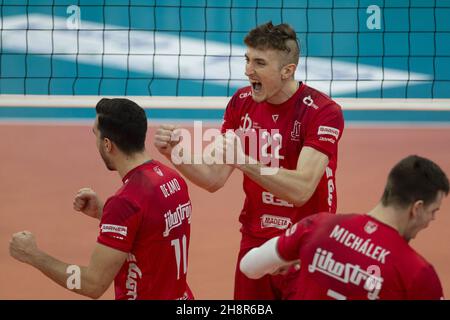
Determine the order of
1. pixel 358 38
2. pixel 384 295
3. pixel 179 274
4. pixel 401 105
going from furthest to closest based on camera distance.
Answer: pixel 358 38
pixel 401 105
pixel 179 274
pixel 384 295

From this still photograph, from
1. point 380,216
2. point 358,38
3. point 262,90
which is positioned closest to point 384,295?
point 380,216

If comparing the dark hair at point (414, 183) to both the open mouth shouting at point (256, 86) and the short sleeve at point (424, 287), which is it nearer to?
the short sleeve at point (424, 287)

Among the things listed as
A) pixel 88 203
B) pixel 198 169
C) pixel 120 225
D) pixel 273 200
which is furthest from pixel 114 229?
pixel 273 200

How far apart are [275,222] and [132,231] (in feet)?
3.76

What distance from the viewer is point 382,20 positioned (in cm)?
1322

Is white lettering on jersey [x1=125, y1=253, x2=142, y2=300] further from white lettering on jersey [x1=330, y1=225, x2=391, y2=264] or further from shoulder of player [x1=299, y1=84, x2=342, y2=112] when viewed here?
shoulder of player [x1=299, y1=84, x2=342, y2=112]

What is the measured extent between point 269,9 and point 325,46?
→ 1.00m

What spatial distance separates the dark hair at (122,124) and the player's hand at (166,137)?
0.28 feet

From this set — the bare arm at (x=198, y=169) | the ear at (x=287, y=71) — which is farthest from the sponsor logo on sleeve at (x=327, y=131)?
the bare arm at (x=198, y=169)

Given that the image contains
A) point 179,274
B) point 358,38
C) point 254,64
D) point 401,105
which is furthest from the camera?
point 358,38

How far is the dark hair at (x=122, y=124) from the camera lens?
16.1ft

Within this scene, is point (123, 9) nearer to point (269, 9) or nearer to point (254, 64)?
point (269, 9)

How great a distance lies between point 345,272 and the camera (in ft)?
13.1
